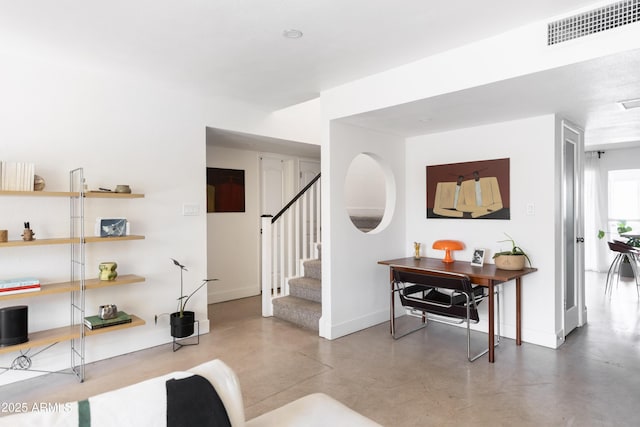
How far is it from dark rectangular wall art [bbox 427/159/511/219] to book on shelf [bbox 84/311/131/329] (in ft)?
10.9

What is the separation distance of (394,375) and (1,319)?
286 centimetres

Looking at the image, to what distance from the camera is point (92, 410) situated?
107 centimetres

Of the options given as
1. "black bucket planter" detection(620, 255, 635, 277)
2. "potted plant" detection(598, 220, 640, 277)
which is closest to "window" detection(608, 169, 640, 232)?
"potted plant" detection(598, 220, 640, 277)

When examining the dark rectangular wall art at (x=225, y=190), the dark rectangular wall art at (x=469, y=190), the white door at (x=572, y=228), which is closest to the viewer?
the white door at (x=572, y=228)

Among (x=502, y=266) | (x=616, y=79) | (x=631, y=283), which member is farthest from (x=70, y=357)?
(x=631, y=283)

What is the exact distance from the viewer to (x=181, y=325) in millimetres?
3619

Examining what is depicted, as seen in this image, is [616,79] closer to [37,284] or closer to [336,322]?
[336,322]

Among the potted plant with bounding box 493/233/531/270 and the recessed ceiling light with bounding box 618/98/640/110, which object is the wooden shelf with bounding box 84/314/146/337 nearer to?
the potted plant with bounding box 493/233/531/270

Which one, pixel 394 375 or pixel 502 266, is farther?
pixel 502 266

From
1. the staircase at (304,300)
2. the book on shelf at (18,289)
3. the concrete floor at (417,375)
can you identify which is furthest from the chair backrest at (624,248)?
the book on shelf at (18,289)

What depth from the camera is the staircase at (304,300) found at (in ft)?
14.0

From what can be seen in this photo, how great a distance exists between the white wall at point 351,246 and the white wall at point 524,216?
23.6 inches

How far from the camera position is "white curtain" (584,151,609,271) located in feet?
24.8

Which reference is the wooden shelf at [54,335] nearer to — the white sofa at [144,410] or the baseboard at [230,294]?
the white sofa at [144,410]
